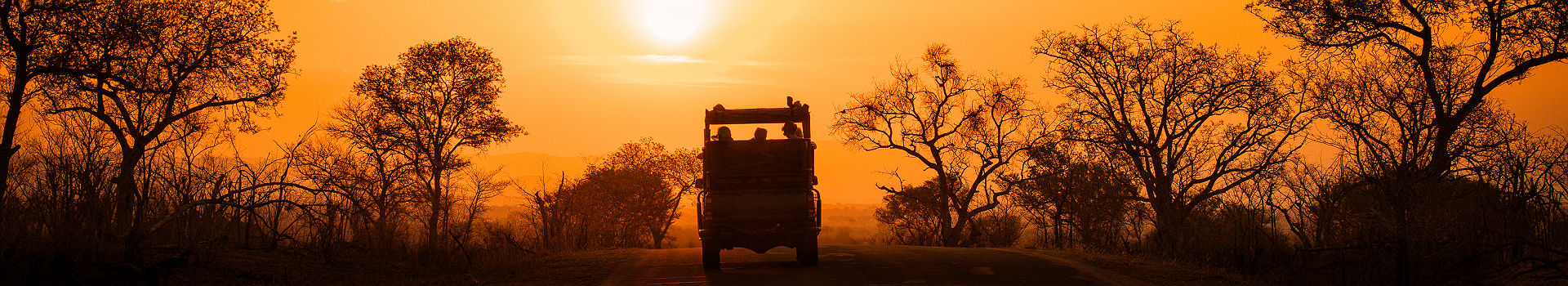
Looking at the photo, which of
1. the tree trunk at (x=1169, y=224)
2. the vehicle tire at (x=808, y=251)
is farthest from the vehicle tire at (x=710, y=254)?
the tree trunk at (x=1169, y=224)

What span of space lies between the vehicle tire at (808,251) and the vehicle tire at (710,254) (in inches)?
56.3

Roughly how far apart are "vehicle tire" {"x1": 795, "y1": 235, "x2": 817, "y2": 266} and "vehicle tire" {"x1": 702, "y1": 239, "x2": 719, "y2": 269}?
1.43m

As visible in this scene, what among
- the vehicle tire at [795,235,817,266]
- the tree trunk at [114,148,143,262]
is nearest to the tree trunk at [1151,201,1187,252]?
the vehicle tire at [795,235,817,266]

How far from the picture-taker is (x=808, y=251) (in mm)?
17703

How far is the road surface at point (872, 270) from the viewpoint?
47.8ft

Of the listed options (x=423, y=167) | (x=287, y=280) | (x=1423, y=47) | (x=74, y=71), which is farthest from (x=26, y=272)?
(x=423, y=167)

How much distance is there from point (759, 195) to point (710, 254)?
1.32 m

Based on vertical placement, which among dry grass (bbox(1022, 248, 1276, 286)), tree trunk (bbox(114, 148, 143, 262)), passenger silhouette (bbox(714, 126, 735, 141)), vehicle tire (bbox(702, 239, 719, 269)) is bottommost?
dry grass (bbox(1022, 248, 1276, 286))

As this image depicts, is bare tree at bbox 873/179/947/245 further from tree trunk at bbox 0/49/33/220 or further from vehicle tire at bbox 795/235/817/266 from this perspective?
tree trunk at bbox 0/49/33/220

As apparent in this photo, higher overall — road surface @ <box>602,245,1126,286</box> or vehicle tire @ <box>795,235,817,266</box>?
vehicle tire @ <box>795,235,817,266</box>

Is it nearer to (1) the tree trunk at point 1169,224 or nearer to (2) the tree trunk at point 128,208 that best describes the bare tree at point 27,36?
(2) the tree trunk at point 128,208

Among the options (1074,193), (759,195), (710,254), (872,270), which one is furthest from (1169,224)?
(1074,193)

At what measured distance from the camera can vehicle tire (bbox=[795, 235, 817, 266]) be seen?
17.5m

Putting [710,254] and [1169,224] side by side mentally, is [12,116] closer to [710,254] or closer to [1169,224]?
[710,254]
